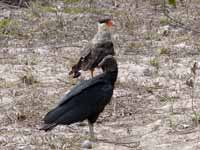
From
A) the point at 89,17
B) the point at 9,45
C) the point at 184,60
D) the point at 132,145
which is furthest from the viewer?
the point at 89,17

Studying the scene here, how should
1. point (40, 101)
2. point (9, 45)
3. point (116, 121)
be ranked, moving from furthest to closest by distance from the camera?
point (9, 45), point (40, 101), point (116, 121)

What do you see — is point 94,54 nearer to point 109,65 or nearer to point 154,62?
point 154,62

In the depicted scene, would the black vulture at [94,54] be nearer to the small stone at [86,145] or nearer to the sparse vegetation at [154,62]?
the sparse vegetation at [154,62]

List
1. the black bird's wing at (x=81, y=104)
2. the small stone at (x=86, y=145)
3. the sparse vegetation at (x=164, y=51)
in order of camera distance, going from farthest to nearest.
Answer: the sparse vegetation at (x=164, y=51), the small stone at (x=86, y=145), the black bird's wing at (x=81, y=104)

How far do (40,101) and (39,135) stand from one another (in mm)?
1068

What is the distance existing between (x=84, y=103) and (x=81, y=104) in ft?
0.09

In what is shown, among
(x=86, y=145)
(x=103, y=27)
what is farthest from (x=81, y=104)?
(x=103, y=27)

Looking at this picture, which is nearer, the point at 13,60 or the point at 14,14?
the point at 13,60

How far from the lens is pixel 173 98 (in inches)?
275

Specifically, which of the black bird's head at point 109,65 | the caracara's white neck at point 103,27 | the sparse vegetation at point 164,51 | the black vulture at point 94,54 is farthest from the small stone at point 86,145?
the sparse vegetation at point 164,51

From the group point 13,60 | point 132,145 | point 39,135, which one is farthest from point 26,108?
point 13,60

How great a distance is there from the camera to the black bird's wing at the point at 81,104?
5438 millimetres

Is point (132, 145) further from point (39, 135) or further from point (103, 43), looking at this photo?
point (103, 43)

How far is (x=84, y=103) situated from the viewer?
5.63 meters
